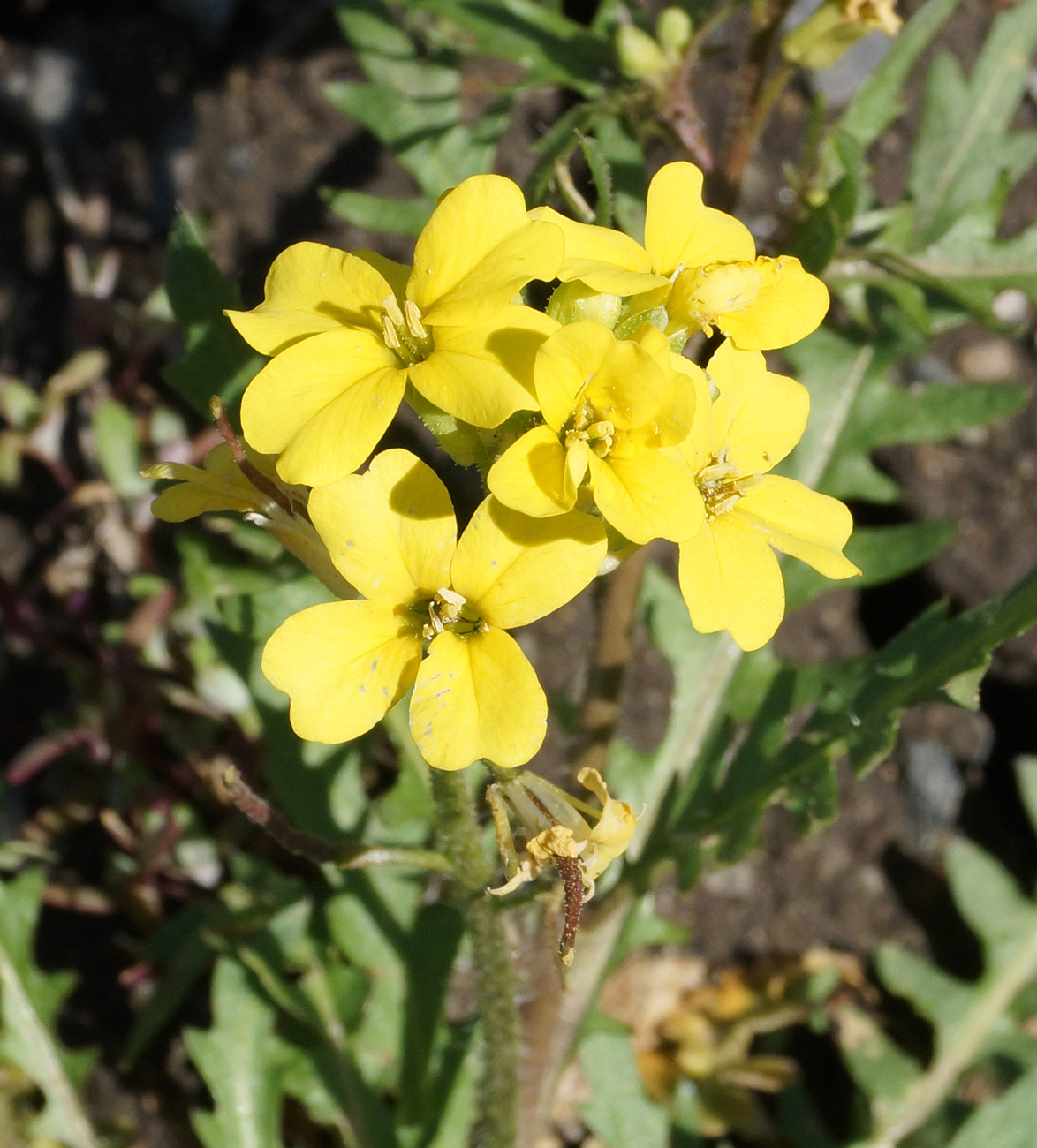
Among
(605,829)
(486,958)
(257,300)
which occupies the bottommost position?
(486,958)

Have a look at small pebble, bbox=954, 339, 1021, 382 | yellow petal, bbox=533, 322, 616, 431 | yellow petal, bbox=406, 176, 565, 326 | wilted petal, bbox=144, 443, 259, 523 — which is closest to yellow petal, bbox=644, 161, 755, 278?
yellow petal, bbox=406, 176, 565, 326

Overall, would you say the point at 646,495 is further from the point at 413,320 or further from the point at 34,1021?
the point at 34,1021

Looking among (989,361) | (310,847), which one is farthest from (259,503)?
(989,361)

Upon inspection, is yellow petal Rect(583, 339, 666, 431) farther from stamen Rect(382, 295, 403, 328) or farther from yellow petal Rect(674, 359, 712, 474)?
stamen Rect(382, 295, 403, 328)

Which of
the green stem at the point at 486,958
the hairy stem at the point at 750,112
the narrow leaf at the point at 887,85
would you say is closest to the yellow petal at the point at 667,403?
the green stem at the point at 486,958

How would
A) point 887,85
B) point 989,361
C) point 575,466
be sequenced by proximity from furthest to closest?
point 989,361, point 887,85, point 575,466

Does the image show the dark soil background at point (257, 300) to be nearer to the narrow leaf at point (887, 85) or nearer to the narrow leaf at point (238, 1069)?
the narrow leaf at point (238, 1069)
